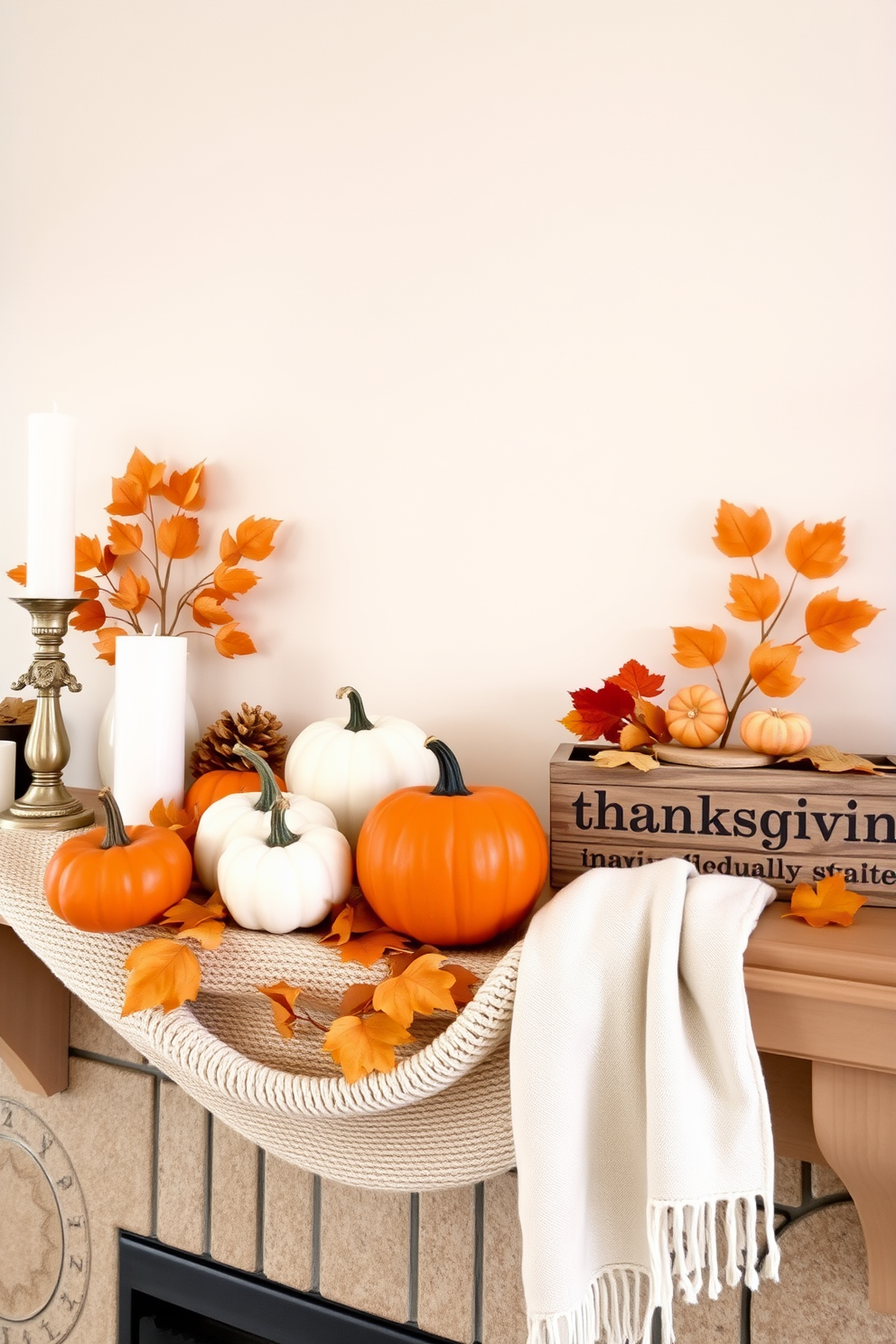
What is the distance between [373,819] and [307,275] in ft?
2.24

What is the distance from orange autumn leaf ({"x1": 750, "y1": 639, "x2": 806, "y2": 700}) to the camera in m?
0.79

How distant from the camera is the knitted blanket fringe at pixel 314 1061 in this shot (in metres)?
0.66

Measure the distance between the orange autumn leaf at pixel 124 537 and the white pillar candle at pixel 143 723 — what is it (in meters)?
0.25

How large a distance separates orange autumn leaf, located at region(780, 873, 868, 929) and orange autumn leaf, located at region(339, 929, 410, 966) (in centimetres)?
30

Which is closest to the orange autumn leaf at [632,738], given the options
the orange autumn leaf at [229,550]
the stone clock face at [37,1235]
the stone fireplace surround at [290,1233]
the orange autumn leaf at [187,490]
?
the stone fireplace surround at [290,1233]

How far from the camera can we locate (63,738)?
100 centimetres

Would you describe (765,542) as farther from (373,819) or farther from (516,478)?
(373,819)

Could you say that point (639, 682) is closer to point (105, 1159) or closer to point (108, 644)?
point (108, 644)

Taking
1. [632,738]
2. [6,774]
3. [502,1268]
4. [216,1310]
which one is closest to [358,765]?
[632,738]

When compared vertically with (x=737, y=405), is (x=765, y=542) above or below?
below

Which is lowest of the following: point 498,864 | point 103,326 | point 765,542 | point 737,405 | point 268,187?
point 498,864

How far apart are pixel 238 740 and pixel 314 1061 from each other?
38 centimetres

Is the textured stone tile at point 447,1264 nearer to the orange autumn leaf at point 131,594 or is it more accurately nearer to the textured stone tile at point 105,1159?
the textured stone tile at point 105,1159

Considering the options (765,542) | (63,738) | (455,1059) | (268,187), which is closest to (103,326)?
(268,187)
